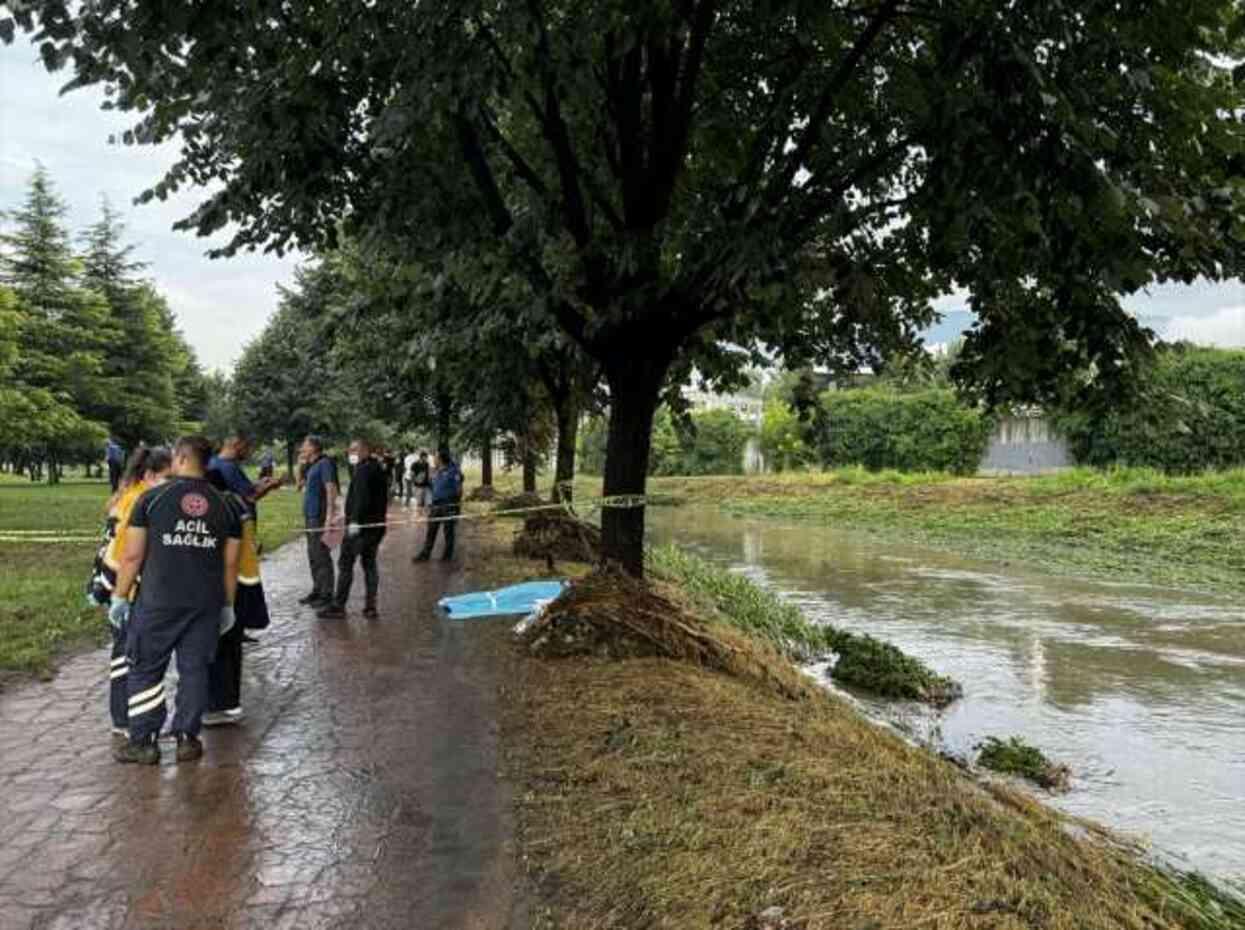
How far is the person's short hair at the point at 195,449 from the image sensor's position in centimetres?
602

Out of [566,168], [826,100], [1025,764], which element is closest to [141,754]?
[566,168]

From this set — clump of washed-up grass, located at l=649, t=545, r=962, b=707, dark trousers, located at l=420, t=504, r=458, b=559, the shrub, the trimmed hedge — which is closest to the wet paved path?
clump of washed-up grass, located at l=649, t=545, r=962, b=707

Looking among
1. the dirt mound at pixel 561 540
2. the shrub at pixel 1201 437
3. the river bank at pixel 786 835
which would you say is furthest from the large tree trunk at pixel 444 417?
the river bank at pixel 786 835

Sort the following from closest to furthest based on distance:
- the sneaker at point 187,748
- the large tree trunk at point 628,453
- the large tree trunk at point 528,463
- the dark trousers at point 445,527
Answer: the sneaker at point 187,748
the large tree trunk at point 628,453
the dark trousers at point 445,527
the large tree trunk at point 528,463

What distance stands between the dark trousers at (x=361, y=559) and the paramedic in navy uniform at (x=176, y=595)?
16.2 feet

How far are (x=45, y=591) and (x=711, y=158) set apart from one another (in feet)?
26.8

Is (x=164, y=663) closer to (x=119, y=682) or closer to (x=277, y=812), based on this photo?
(x=119, y=682)

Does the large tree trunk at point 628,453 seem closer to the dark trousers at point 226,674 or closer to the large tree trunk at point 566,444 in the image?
the dark trousers at point 226,674

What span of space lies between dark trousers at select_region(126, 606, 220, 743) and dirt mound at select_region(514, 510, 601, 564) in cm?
985

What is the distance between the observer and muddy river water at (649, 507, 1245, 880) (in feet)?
23.4

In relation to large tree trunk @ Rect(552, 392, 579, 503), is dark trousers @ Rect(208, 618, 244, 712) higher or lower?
lower

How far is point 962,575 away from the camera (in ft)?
63.5

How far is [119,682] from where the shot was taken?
6426 mm

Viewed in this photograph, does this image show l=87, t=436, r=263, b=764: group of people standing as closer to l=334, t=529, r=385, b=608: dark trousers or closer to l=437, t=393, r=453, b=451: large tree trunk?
l=334, t=529, r=385, b=608: dark trousers
